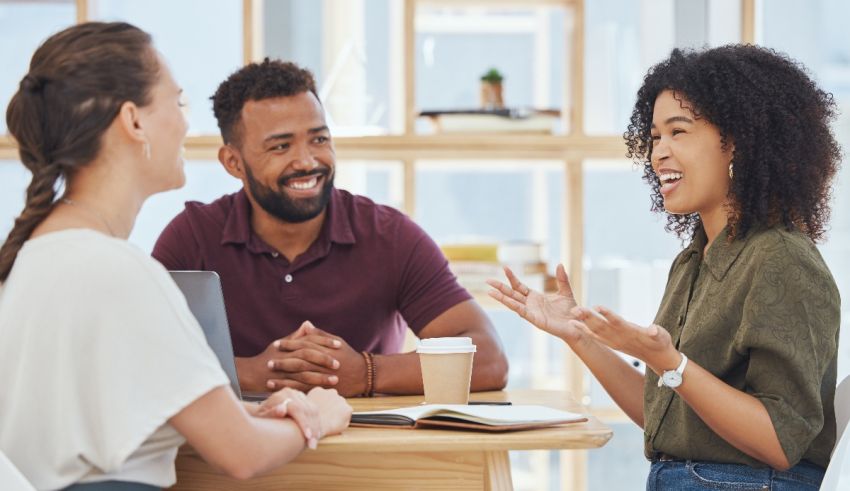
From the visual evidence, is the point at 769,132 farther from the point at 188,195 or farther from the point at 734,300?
the point at 188,195

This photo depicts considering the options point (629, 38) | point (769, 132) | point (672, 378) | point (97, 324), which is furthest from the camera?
point (629, 38)

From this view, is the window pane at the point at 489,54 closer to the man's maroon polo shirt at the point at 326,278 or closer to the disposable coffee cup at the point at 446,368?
the man's maroon polo shirt at the point at 326,278

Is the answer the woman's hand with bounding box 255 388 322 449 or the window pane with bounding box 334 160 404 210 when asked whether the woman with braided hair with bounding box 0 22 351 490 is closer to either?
the woman's hand with bounding box 255 388 322 449

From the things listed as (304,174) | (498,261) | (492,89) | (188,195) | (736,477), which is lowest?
(736,477)

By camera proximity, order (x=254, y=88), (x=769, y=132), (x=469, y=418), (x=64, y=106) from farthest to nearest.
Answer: (x=254, y=88) < (x=769, y=132) < (x=469, y=418) < (x=64, y=106)

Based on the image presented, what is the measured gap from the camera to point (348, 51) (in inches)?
145

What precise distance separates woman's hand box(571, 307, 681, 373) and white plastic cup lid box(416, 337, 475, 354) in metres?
0.21

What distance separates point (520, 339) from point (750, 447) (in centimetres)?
202

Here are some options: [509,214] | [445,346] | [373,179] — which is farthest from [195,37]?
[445,346]

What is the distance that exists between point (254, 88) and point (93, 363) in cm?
150

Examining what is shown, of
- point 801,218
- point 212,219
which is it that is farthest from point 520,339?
point 801,218

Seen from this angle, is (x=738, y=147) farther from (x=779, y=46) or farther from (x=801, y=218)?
(x=779, y=46)

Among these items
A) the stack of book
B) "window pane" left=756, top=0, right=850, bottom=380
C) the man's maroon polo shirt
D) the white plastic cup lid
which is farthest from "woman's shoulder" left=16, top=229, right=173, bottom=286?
"window pane" left=756, top=0, right=850, bottom=380

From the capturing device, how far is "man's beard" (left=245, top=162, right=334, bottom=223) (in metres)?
2.61
